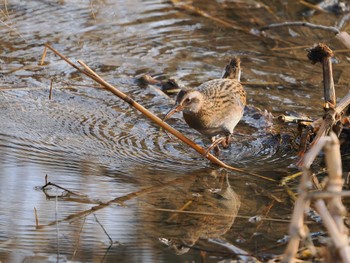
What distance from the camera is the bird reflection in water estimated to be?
198 inches

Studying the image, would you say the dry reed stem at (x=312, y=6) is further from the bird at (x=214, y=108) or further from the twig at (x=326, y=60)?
the twig at (x=326, y=60)

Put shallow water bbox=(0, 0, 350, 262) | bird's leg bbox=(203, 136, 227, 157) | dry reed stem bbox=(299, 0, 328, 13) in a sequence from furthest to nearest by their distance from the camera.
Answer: dry reed stem bbox=(299, 0, 328, 13) < bird's leg bbox=(203, 136, 227, 157) < shallow water bbox=(0, 0, 350, 262)

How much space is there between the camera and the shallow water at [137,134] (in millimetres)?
4965

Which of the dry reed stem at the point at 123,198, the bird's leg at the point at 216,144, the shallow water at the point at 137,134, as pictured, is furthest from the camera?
the bird's leg at the point at 216,144

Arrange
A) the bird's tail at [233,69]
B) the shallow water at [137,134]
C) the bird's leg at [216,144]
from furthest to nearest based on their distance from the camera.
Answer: the bird's tail at [233,69] → the bird's leg at [216,144] → the shallow water at [137,134]

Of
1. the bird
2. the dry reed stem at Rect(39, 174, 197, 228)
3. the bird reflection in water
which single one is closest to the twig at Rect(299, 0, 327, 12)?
the bird

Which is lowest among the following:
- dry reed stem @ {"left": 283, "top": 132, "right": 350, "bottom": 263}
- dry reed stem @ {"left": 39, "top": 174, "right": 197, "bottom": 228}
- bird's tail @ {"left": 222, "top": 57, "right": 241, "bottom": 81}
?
dry reed stem @ {"left": 39, "top": 174, "right": 197, "bottom": 228}

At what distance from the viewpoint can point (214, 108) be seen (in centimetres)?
679

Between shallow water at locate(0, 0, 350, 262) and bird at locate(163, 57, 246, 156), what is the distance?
21cm

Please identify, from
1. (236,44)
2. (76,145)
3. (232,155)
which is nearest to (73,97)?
(76,145)

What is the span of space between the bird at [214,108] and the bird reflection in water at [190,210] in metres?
0.49

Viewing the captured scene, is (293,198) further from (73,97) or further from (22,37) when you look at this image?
(22,37)

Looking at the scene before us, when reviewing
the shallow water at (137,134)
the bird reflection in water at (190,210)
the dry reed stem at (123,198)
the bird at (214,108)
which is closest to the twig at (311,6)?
the shallow water at (137,134)

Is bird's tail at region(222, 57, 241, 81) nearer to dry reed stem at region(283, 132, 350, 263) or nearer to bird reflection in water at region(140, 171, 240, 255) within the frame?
bird reflection in water at region(140, 171, 240, 255)
